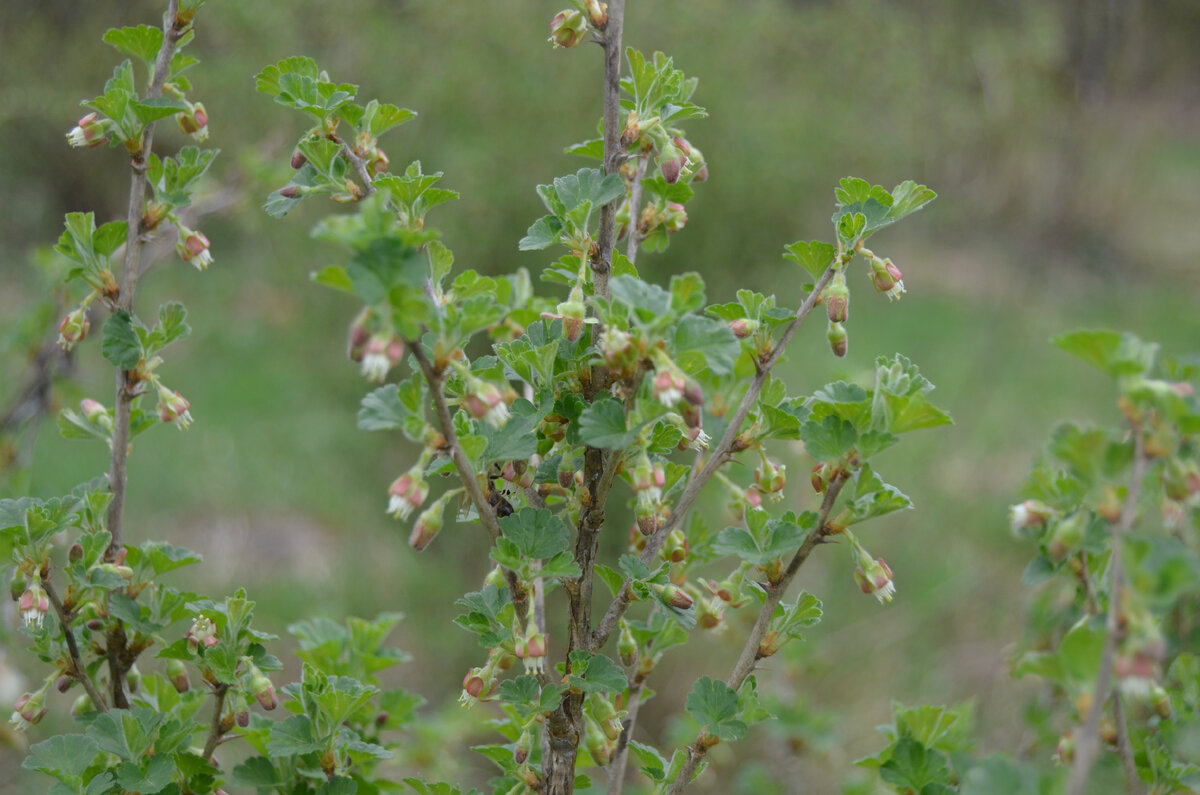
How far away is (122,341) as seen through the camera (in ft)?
2.98

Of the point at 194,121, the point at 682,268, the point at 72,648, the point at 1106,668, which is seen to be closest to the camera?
the point at 1106,668

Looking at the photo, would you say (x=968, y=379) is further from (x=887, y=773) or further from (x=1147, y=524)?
(x=887, y=773)

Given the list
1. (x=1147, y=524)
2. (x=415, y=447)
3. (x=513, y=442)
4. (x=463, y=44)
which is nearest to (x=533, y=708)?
(x=513, y=442)

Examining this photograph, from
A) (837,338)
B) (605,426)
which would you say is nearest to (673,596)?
(605,426)

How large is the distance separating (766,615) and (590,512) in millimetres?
184

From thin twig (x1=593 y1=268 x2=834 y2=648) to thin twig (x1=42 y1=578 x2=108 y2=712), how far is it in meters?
0.49

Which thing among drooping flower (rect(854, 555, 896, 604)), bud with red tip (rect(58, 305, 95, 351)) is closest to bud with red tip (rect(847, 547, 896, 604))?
drooping flower (rect(854, 555, 896, 604))

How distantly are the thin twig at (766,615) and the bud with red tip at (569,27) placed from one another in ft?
1.52

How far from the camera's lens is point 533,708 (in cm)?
81

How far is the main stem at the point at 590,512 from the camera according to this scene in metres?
0.83

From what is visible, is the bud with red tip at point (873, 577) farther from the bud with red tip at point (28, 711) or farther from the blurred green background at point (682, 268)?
the bud with red tip at point (28, 711)

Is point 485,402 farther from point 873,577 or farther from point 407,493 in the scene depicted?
point 873,577

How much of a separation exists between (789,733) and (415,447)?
1.79 metres

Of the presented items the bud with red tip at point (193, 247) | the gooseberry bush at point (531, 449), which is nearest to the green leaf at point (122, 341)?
the gooseberry bush at point (531, 449)
